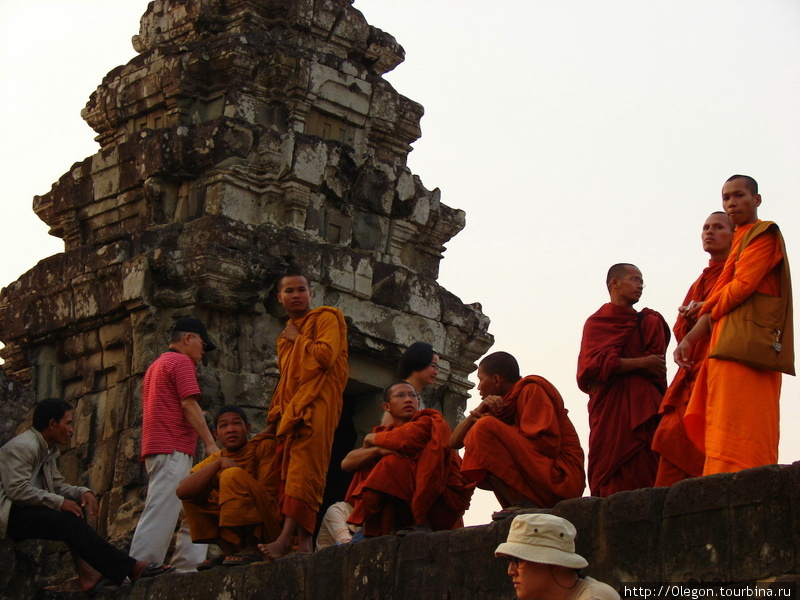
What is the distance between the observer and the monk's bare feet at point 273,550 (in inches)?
320

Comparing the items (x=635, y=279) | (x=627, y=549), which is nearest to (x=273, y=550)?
(x=635, y=279)

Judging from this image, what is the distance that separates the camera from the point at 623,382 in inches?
312

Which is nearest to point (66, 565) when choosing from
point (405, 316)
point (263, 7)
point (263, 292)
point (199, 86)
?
point (263, 292)

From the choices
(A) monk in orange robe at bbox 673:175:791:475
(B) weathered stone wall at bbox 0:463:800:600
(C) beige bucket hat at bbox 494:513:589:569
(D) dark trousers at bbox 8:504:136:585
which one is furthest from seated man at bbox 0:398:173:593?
(C) beige bucket hat at bbox 494:513:589:569

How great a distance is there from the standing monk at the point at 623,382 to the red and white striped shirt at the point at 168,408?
2.77m

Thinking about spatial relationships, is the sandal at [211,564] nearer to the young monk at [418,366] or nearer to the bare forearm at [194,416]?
the bare forearm at [194,416]

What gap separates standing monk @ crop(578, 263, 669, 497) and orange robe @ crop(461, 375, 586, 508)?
341mm

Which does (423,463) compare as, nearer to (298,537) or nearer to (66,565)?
(298,537)

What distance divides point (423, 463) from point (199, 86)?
565cm

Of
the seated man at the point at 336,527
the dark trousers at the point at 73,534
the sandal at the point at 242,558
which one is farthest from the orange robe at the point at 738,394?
the dark trousers at the point at 73,534

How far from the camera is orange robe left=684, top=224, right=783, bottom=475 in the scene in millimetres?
6648

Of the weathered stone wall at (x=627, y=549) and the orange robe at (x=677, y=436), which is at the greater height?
the orange robe at (x=677, y=436)

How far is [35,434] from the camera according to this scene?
898cm

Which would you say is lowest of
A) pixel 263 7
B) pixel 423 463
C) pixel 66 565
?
pixel 66 565
